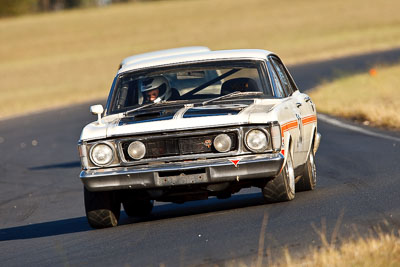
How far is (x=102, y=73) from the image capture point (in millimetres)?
50875

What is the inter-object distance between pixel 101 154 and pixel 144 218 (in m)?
1.36

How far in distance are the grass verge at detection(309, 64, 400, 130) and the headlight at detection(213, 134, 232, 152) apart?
8170 millimetres

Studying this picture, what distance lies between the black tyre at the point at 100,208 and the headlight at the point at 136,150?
471mm

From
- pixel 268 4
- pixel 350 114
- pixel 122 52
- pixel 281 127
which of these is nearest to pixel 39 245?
pixel 281 127

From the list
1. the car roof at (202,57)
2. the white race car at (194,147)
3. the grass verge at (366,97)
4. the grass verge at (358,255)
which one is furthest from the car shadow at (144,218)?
the grass verge at (366,97)

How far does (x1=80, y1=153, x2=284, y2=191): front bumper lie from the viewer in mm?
7660

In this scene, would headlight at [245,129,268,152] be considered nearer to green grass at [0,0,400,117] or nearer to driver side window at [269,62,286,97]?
driver side window at [269,62,286,97]

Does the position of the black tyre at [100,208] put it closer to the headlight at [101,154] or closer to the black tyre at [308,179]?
the headlight at [101,154]

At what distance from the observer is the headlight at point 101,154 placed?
7.95m

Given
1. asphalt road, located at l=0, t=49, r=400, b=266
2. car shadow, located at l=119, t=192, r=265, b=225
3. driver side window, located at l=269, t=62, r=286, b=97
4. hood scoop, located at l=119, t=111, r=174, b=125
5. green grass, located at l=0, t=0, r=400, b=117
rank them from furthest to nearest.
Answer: green grass, located at l=0, t=0, r=400, b=117, driver side window, located at l=269, t=62, r=286, b=97, car shadow, located at l=119, t=192, r=265, b=225, hood scoop, located at l=119, t=111, r=174, b=125, asphalt road, located at l=0, t=49, r=400, b=266

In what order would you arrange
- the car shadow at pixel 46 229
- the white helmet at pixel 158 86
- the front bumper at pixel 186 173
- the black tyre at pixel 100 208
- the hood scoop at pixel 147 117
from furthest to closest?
1. the white helmet at pixel 158 86
2. the car shadow at pixel 46 229
3. the black tyre at pixel 100 208
4. the hood scoop at pixel 147 117
5. the front bumper at pixel 186 173

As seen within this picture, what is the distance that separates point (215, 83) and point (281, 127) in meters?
1.41

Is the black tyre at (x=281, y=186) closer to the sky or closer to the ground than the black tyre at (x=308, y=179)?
closer to the sky

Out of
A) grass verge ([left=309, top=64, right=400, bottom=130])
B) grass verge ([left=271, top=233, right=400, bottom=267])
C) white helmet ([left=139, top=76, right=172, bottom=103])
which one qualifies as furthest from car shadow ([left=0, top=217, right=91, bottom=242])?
grass verge ([left=309, top=64, right=400, bottom=130])
